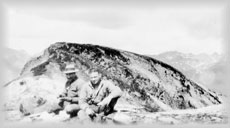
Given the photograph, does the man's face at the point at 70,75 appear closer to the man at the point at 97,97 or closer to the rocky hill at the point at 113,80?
the rocky hill at the point at 113,80

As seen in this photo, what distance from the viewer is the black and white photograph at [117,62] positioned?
4.27 meters

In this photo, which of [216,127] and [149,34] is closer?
[216,127]

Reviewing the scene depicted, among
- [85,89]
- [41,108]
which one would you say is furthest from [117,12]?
[41,108]

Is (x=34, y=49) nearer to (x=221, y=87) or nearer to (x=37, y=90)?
(x=37, y=90)

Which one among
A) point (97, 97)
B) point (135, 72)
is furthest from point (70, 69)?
point (135, 72)

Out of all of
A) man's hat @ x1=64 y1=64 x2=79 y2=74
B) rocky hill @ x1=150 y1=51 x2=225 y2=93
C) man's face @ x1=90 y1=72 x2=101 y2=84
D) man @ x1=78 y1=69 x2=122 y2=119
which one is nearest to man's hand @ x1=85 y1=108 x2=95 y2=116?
man @ x1=78 y1=69 x2=122 y2=119

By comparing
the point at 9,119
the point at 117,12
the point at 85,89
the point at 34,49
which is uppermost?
the point at 117,12

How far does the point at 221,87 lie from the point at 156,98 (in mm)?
570

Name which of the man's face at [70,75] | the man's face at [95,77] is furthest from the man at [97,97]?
the man's face at [70,75]

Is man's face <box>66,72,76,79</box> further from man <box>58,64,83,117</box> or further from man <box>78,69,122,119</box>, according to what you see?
man <box>78,69,122,119</box>

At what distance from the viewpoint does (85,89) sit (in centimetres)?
429

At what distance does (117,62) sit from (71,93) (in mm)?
494

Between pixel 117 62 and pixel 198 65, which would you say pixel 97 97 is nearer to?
pixel 117 62

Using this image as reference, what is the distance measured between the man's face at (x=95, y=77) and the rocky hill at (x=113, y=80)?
50 millimetres
